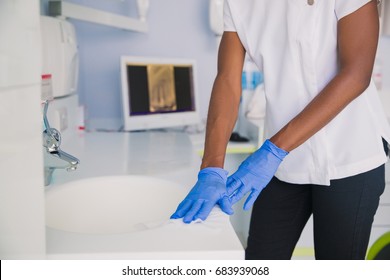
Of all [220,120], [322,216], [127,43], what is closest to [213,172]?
[220,120]

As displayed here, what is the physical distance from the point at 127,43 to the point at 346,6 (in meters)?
1.67

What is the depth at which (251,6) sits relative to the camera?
4.21 feet

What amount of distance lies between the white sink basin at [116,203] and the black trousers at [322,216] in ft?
0.90

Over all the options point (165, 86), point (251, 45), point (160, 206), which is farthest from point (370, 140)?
point (165, 86)

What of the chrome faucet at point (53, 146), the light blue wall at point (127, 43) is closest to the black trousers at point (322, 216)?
the chrome faucet at point (53, 146)

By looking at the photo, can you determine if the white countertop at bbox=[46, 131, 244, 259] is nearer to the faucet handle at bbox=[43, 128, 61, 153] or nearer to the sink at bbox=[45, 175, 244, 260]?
the sink at bbox=[45, 175, 244, 260]

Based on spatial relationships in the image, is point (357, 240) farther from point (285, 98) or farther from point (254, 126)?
point (254, 126)

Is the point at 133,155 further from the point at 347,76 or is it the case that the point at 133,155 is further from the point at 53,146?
the point at 347,76

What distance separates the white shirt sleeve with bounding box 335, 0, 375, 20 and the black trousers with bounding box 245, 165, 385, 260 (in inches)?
15.8

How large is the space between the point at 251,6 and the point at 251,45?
108 millimetres

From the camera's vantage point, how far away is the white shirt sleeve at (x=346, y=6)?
3.48 feet

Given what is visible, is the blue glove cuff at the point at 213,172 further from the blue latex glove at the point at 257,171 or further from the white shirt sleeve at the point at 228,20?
the white shirt sleeve at the point at 228,20

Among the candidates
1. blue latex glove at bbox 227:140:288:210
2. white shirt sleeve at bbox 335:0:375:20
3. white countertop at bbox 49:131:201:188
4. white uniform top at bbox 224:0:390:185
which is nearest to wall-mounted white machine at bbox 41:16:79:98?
white countertop at bbox 49:131:201:188

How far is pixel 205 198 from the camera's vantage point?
958mm
